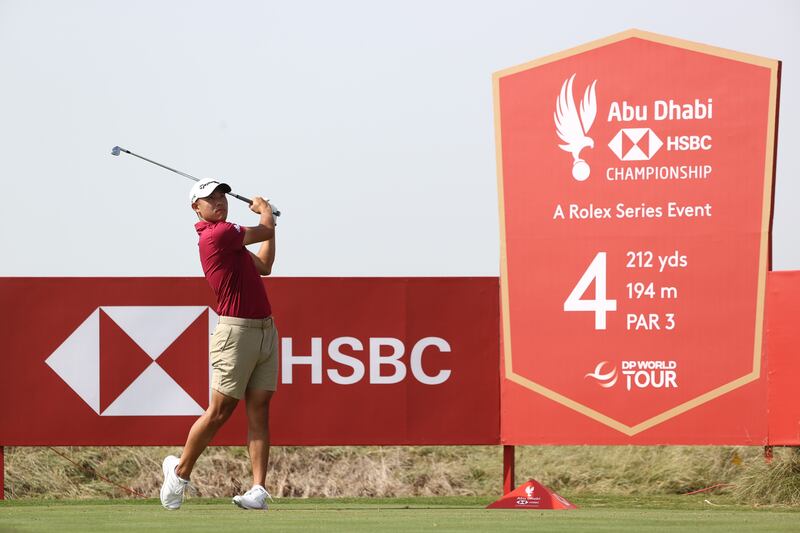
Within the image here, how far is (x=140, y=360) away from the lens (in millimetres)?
8336

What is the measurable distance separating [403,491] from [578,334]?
342 cm

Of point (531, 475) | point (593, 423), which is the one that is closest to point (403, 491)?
point (531, 475)

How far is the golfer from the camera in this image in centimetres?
639

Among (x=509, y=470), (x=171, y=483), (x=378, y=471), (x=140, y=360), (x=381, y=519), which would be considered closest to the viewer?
(x=381, y=519)

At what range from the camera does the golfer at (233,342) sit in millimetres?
6387

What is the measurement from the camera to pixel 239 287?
6.45m

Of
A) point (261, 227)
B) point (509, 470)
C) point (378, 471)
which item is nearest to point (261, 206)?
point (261, 227)

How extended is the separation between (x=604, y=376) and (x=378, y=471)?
3.52 meters

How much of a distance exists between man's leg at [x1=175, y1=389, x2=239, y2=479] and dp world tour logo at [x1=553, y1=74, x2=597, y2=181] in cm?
313

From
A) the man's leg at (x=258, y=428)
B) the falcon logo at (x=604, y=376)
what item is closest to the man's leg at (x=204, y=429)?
the man's leg at (x=258, y=428)

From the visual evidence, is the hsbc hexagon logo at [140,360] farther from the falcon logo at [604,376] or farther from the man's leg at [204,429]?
the falcon logo at [604,376]

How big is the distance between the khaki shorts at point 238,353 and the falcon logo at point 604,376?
8.84 feet

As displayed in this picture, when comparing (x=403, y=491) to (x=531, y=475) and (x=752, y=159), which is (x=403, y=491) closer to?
(x=531, y=475)

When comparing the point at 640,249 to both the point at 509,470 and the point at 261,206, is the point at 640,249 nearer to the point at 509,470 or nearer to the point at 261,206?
the point at 509,470
